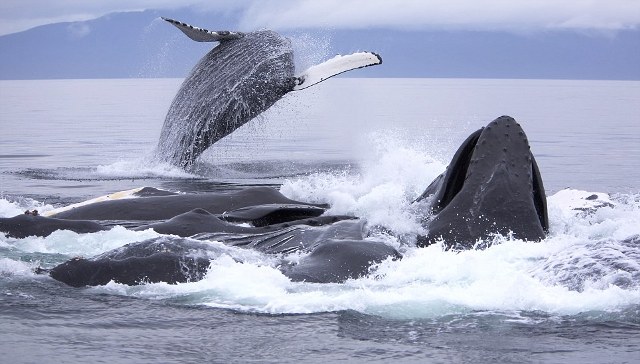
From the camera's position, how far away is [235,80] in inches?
770

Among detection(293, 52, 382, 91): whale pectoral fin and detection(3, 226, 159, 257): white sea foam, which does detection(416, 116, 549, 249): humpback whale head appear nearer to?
detection(3, 226, 159, 257): white sea foam

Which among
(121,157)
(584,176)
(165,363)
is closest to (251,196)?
(165,363)

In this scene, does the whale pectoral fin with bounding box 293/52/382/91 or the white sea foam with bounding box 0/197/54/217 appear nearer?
the white sea foam with bounding box 0/197/54/217

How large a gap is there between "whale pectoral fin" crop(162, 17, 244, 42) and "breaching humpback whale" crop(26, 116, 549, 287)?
6952mm

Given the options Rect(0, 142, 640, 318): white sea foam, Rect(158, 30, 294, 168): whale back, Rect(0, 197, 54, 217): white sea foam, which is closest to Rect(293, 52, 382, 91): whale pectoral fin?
Rect(158, 30, 294, 168): whale back

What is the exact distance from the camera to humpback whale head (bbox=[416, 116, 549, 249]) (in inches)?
421

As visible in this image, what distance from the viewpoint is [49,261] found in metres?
11.0

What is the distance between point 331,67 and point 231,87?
1898 mm

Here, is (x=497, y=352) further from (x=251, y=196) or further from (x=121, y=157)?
(x=121, y=157)

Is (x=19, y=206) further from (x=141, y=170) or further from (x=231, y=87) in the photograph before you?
(x=141, y=170)

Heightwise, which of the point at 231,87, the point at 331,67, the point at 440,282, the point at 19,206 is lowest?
the point at 440,282

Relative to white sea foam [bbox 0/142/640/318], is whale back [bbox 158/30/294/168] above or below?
above

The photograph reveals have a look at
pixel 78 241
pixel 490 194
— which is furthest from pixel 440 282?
pixel 78 241

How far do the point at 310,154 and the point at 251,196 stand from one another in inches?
554
